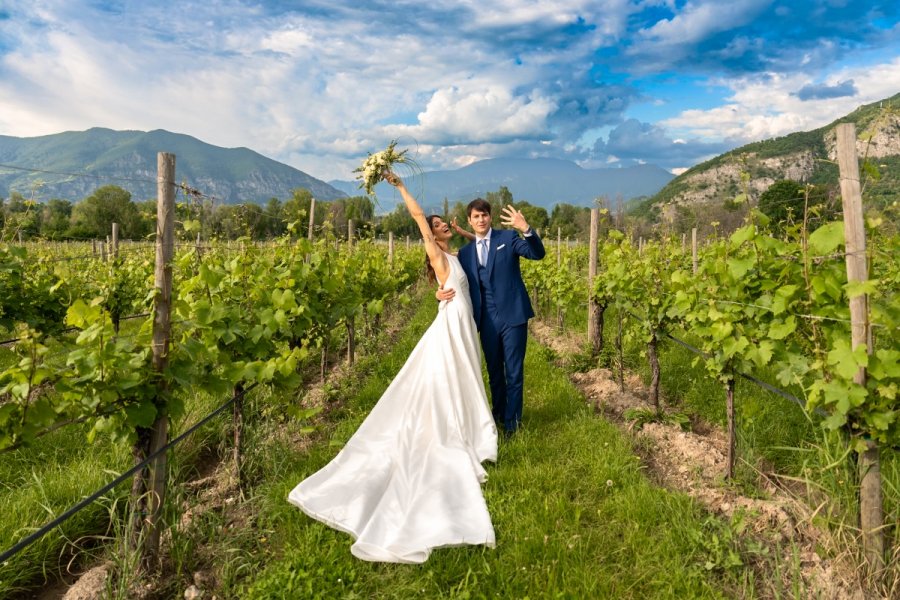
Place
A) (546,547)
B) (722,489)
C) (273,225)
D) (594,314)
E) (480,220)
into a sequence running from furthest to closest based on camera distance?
(273,225) → (594,314) → (480,220) → (722,489) → (546,547)

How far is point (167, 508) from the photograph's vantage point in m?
2.70

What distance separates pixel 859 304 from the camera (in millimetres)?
2268

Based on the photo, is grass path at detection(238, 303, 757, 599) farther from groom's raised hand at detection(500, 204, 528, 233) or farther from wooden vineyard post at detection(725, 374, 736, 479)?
groom's raised hand at detection(500, 204, 528, 233)

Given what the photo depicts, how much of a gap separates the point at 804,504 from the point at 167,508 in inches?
130

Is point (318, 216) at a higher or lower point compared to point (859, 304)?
higher

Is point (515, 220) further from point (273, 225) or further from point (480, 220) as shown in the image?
point (273, 225)

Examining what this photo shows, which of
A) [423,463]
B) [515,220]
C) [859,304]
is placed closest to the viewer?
[859,304]

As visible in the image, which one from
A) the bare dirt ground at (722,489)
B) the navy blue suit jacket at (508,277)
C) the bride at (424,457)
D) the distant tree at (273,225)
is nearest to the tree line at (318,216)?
the distant tree at (273,225)

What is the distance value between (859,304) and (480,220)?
2570 millimetres

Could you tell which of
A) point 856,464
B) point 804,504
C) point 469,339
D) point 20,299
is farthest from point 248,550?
point 20,299

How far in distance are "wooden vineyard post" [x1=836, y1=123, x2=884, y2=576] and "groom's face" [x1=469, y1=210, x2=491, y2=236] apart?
7.83 ft

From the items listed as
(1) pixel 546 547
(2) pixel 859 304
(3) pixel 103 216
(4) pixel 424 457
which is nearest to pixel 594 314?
(4) pixel 424 457

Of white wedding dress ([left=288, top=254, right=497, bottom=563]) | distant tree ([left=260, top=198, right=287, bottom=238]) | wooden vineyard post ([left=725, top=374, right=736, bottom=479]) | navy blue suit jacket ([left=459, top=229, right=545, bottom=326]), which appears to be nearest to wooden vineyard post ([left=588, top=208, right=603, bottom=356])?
navy blue suit jacket ([left=459, top=229, right=545, bottom=326])

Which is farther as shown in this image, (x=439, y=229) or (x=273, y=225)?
(x=273, y=225)
